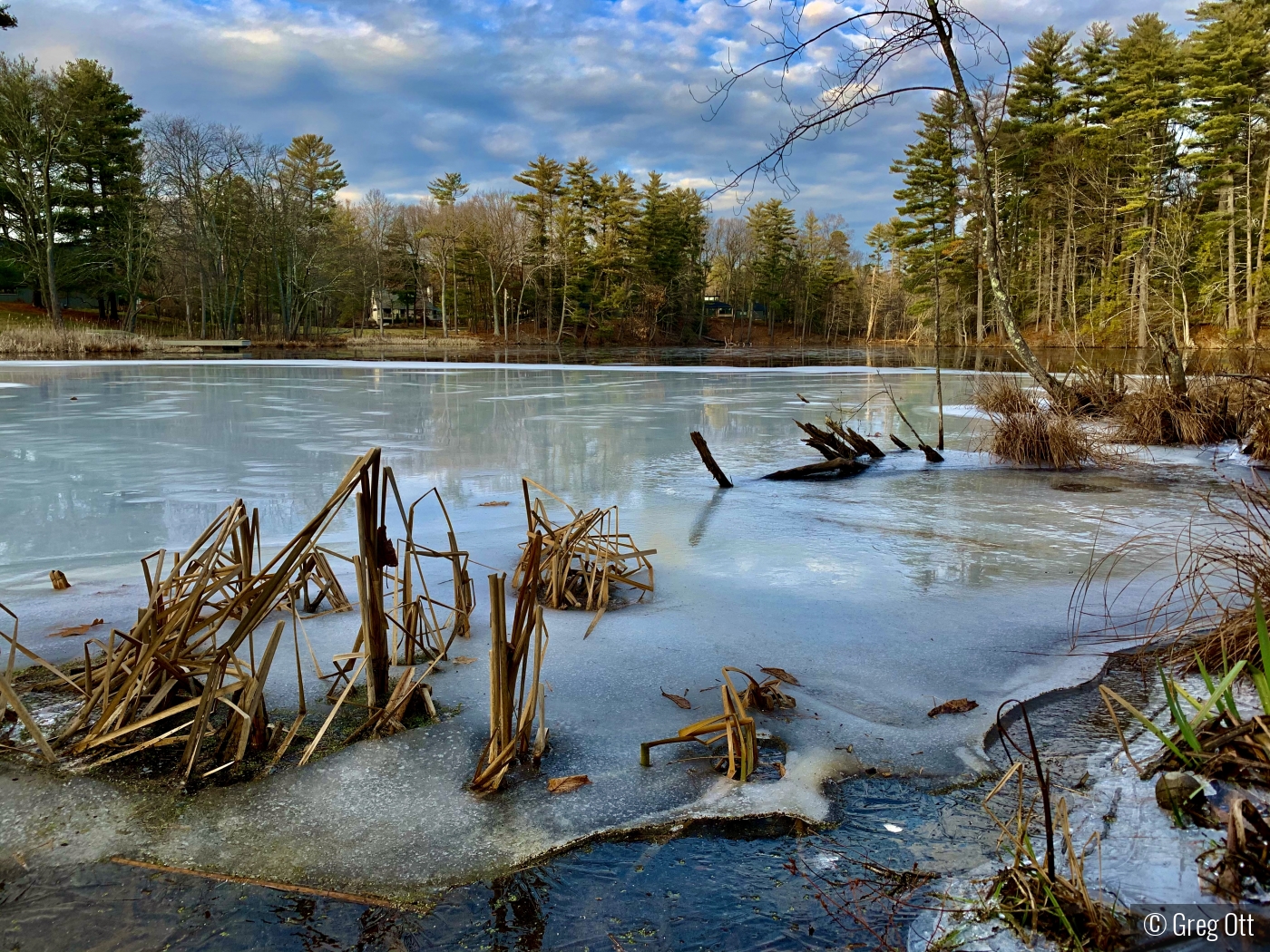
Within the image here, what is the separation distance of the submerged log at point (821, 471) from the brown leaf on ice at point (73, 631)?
473 cm

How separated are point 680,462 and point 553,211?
52103 mm

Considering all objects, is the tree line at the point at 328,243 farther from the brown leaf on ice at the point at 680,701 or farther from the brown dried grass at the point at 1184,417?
the brown leaf on ice at the point at 680,701

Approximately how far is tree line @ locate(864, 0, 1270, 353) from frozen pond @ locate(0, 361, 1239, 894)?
2237cm

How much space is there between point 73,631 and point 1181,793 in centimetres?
350

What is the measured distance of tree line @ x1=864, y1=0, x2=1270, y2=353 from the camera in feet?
→ 103

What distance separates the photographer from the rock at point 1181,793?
165cm

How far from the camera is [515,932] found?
1437 millimetres

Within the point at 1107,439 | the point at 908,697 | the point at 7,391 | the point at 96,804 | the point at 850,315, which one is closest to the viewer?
the point at 96,804

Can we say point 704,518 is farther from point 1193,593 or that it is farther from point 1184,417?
point 1184,417

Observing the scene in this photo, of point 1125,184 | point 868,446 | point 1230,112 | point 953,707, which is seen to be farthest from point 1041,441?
point 1125,184

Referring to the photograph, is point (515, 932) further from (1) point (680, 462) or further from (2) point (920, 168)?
(2) point (920, 168)

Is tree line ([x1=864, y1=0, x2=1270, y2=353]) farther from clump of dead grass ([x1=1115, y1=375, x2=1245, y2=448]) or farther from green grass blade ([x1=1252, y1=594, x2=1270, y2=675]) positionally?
green grass blade ([x1=1252, y1=594, x2=1270, y2=675])

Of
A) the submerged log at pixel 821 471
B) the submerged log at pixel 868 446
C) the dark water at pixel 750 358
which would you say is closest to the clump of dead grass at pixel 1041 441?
the submerged log at pixel 868 446

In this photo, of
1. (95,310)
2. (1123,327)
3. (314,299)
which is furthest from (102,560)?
(95,310)
